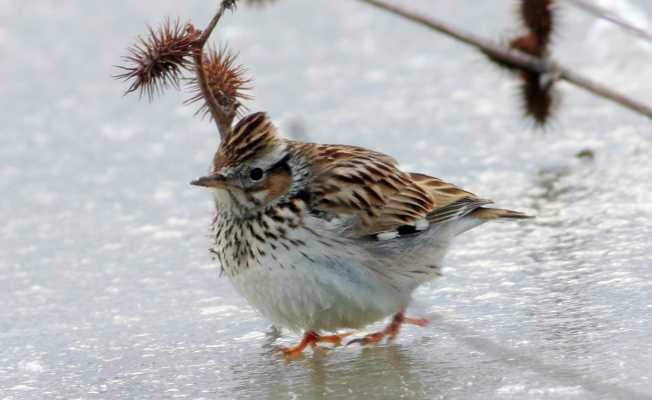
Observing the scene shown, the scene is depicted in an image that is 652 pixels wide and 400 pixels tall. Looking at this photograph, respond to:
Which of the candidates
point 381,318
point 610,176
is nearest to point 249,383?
point 381,318

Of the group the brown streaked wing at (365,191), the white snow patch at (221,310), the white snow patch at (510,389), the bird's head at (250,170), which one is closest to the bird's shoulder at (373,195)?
the brown streaked wing at (365,191)

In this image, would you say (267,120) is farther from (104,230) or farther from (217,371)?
(104,230)

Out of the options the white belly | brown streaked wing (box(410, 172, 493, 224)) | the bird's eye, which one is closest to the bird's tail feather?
brown streaked wing (box(410, 172, 493, 224))

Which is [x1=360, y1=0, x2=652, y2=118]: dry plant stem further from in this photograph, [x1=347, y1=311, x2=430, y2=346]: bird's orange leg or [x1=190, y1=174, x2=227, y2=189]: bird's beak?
[x1=347, y1=311, x2=430, y2=346]: bird's orange leg

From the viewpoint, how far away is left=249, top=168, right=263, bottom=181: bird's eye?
209 inches

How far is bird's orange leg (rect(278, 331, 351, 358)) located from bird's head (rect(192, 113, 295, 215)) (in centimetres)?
58

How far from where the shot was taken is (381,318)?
5137mm

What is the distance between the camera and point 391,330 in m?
5.26

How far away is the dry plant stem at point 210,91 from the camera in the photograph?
5113 mm

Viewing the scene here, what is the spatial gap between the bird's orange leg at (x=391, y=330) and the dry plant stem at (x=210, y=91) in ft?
3.43

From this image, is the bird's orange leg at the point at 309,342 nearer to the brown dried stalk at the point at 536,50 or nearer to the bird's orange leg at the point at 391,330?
the bird's orange leg at the point at 391,330

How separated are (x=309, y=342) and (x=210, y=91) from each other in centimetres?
114

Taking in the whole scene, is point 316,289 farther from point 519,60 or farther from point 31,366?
point 519,60

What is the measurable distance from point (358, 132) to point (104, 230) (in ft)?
6.64
